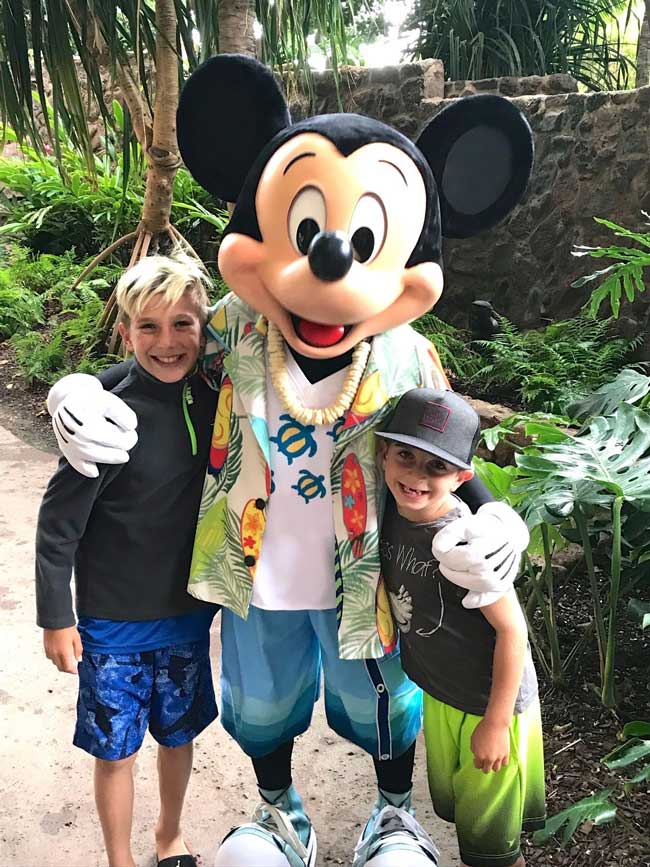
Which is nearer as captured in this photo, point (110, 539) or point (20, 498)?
point (110, 539)

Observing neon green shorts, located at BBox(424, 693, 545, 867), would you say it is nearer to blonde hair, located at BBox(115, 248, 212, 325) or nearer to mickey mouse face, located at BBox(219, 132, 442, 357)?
mickey mouse face, located at BBox(219, 132, 442, 357)

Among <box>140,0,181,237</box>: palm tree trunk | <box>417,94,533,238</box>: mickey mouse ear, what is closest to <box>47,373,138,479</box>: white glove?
<box>417,94,533,238</box>: mickey mouse ear

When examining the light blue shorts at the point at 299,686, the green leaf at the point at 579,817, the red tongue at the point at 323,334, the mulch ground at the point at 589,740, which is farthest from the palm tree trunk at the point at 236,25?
the green leaf at the point at 579,817

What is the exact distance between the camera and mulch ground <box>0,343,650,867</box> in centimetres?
170

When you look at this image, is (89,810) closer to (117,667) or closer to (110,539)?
(117,667)

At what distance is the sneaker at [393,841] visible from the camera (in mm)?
1447

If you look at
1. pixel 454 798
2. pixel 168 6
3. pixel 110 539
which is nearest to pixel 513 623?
pixel 454 798

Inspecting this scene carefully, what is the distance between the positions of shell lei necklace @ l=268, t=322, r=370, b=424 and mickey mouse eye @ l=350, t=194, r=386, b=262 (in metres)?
0.16

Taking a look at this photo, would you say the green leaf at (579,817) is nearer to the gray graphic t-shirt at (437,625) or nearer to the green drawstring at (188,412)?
the gray graphic t-shirt at (437,625)

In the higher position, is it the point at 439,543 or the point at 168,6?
the point at 168,6

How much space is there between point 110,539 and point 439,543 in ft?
1.93

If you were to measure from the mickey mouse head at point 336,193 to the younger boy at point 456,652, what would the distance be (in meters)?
0.19

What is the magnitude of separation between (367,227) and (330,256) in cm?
11

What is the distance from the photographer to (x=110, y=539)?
1435 millimetres
